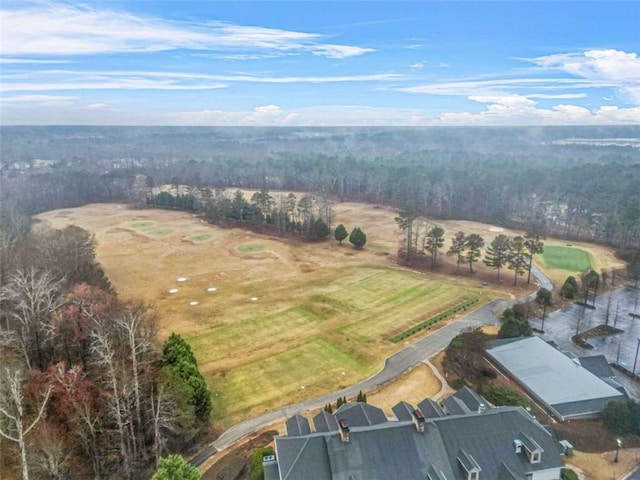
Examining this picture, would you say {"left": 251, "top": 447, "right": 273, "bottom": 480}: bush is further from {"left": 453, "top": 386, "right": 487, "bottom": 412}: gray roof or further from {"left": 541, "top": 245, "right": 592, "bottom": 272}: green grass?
{"left": 541, "top": 245, "right": 592, "bottom": 272}: green grass

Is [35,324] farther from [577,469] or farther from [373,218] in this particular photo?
[373,218]

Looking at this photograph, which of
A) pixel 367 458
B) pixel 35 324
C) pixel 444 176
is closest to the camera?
pixel 367 458

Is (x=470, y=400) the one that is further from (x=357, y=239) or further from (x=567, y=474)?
(x=357, y=239)

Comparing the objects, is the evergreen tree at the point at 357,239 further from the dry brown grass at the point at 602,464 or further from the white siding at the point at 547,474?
the white siding at the point at 547,474

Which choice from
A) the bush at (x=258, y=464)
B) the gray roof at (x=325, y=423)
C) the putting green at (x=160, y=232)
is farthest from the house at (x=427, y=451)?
the putting green at (x=160, y=232)

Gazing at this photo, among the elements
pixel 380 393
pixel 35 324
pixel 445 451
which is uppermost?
pixel 35 324

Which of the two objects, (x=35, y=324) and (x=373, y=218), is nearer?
(x=35, y=324)

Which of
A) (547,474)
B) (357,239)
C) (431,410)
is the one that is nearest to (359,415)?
(431,410)

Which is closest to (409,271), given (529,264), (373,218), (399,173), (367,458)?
(529,264)
